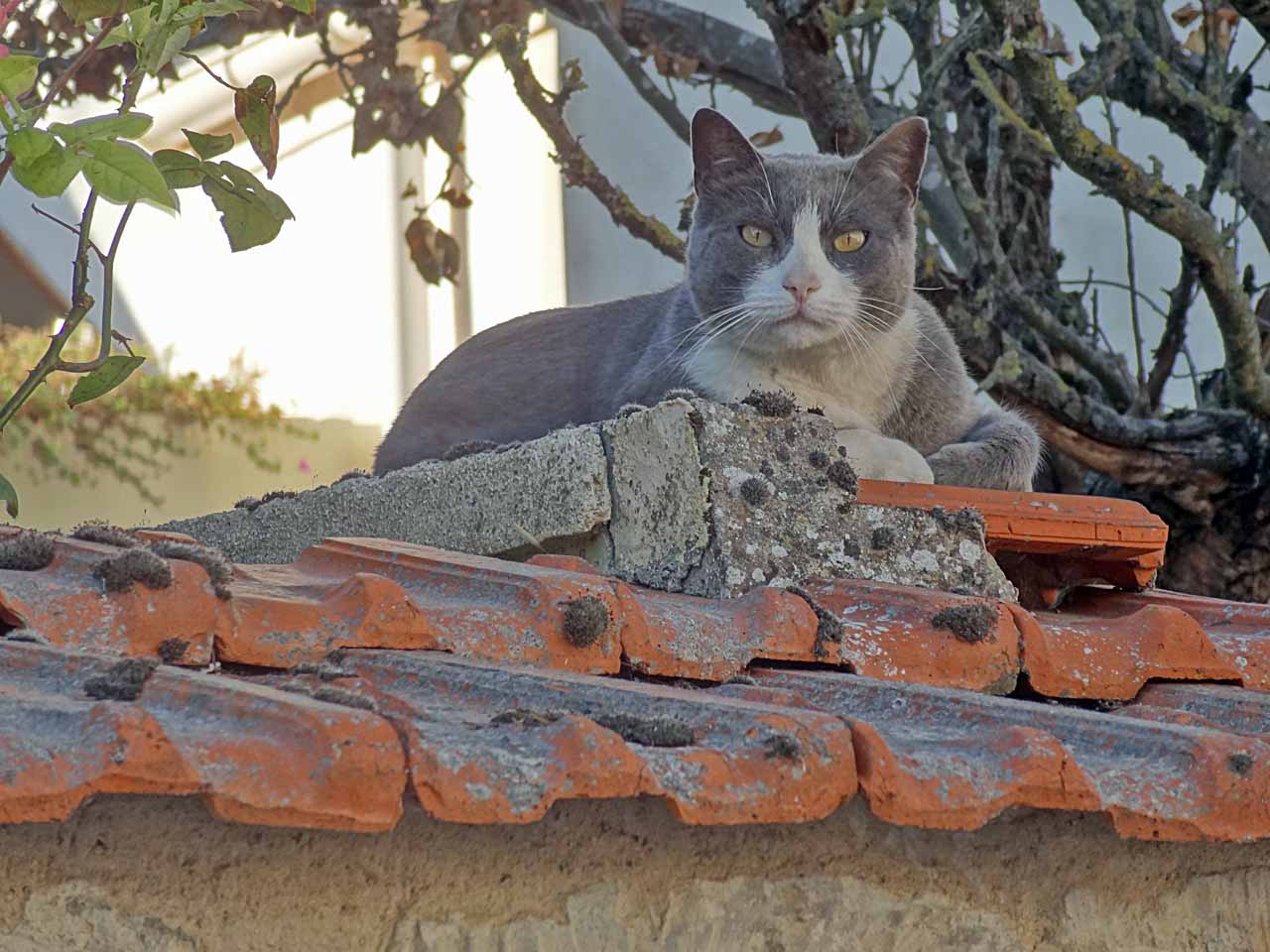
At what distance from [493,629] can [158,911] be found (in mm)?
594

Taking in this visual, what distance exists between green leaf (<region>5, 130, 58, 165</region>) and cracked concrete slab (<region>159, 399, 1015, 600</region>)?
91 centimetres

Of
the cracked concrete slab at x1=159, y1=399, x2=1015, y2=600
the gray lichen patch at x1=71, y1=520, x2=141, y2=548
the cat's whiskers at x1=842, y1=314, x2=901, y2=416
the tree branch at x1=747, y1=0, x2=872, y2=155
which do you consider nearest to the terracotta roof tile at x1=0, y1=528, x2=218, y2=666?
the gray lichen patch at x1=71, y1=520, x2=141, y2=548

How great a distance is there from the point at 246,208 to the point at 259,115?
4.5 inches

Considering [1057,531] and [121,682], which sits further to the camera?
[1057,531]

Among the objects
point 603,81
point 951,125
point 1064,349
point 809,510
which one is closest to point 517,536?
point 809,510

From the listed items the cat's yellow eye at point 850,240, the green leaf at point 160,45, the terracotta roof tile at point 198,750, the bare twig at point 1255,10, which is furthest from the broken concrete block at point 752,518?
the bare twig at point 1255,10

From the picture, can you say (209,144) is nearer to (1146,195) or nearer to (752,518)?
(752,518)

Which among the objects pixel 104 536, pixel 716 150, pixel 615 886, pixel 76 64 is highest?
pixel 716 150

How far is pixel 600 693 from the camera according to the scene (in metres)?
1.44

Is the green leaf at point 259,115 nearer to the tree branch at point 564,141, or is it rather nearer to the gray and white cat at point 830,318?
the gray and white cat at point 830,318

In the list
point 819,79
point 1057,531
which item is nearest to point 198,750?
point 1057,531

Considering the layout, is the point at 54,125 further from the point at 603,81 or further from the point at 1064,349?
the point at 603,81

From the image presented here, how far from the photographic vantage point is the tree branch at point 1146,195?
9.23 ft

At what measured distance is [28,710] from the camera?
3.57 feet
